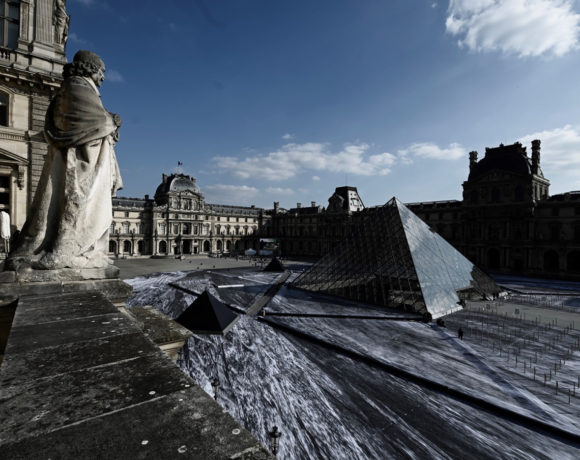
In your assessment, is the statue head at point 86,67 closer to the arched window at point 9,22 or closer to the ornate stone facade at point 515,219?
the arched window at point 9,22

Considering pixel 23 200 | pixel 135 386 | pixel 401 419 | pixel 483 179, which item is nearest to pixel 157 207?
pixel 23 200

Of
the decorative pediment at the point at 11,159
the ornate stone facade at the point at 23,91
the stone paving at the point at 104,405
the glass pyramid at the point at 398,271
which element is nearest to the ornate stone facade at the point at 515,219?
the glass pyramid at the point at 398,271

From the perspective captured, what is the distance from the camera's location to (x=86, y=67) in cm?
379

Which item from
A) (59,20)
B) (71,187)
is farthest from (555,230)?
(59,20)

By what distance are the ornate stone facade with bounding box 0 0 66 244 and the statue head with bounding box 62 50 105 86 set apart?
10.9 meters

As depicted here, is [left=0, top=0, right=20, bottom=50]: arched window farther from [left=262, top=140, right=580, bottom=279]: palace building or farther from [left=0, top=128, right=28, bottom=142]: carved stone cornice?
[left=262, top=140, right=580, bottom=279]: palace building

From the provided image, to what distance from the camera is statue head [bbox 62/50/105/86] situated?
376 centimetres

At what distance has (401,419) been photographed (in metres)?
8.46

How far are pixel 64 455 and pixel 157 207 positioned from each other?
6439cm

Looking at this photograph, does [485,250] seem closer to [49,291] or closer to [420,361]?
[420,361]

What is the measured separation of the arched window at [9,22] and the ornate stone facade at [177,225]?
45527mm

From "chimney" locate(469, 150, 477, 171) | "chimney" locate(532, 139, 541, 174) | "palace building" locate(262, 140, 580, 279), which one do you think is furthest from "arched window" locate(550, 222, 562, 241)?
"chimney" locate(469, 150, 477, 171)

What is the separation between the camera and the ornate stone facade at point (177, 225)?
189 ft

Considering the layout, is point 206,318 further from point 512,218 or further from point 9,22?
point 512,218
